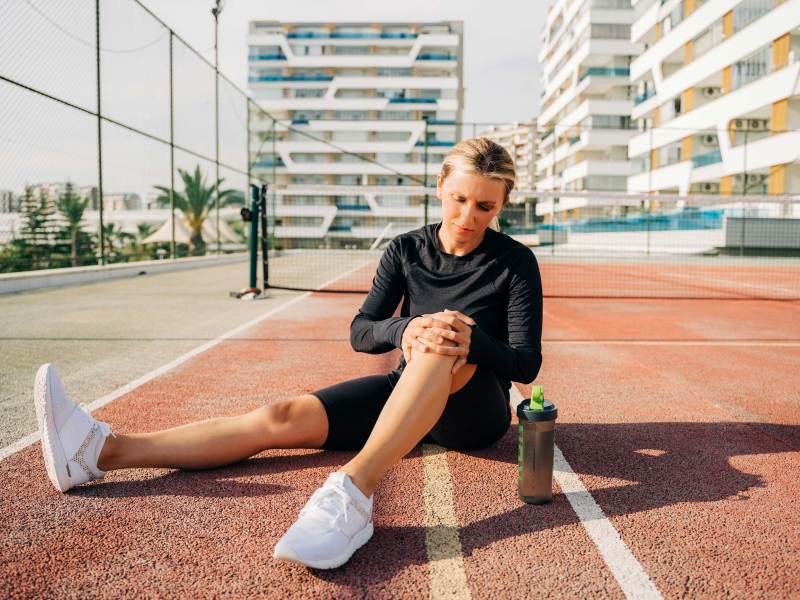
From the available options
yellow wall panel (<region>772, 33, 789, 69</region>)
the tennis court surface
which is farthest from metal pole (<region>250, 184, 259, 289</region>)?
yellow wall panel (<region>772, 33, 789, 69</region>)

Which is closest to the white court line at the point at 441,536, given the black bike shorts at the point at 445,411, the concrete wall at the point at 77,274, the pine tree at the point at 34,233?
the black bike shorts at the point at 445,411

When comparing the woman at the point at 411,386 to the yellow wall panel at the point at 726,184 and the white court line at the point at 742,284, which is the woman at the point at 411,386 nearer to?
the white court line at the point at 742,284

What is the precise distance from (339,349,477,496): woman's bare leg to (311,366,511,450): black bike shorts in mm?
301

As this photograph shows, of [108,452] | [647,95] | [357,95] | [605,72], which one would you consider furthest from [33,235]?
[357,95]

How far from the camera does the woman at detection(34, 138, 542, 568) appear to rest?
226cm

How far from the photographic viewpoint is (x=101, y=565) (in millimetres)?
2012

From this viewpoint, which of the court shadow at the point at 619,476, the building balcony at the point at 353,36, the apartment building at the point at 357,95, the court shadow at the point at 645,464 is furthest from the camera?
the building balcony at the point at 353,36

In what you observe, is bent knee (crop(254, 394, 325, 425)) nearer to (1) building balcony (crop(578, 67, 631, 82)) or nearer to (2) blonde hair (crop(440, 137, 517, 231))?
(2) blonde hair (crop(440, 137, 517, 231))

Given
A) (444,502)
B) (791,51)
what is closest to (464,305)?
(444,502)

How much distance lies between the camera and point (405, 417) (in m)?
2.26

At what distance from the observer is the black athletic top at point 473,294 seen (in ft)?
8.76

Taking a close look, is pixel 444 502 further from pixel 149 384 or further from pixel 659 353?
pixel 659 353

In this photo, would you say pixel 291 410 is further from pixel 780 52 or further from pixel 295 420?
pixel 780 52

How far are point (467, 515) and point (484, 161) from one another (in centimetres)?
135
